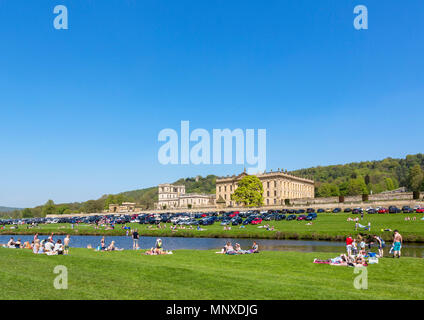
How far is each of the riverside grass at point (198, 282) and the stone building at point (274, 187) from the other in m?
106

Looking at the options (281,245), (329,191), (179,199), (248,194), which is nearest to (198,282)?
(281,245)

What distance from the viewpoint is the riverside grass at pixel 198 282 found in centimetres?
1227

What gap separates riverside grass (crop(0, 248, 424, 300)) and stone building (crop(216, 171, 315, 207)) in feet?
347

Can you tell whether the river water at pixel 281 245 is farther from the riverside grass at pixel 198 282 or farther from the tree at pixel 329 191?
the tree at pixel 329 191

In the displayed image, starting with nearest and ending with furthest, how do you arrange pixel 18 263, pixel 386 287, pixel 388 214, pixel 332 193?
pixel 386 287
pixel 18 263
pixel 388 214
pixel 332 193

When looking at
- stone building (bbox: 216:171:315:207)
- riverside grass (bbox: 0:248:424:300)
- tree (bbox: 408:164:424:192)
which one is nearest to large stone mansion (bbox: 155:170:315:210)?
stone building (bbox: 216:171:315:207)

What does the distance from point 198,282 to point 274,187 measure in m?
126

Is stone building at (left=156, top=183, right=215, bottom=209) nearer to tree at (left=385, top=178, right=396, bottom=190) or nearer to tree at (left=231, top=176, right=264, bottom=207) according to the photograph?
tree at (left=231, top=176, right=264, bottom=207)

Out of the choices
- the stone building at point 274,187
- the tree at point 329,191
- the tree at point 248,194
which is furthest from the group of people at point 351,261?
the tree at point 329,191
